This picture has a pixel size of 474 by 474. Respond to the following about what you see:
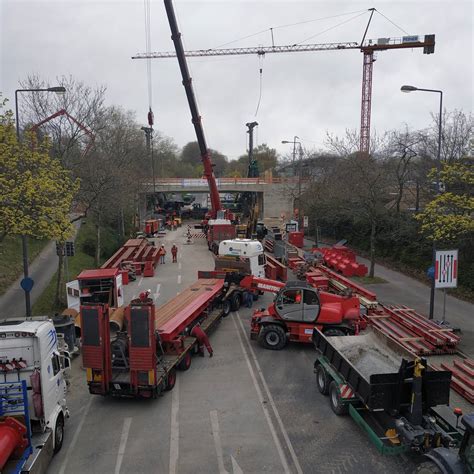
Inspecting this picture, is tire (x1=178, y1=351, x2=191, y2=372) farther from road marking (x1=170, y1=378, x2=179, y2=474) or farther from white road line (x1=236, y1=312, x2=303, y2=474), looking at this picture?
white road line (x1=236, y1=312, x2=303, y2=474)

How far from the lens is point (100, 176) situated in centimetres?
2342

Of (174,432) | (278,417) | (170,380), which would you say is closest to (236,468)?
(174,432)

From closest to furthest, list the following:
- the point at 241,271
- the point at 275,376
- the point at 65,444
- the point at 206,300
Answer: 1. the point at 65,444
2. the point at 275,376
3. the point at 206,300
4. the point at 241,271

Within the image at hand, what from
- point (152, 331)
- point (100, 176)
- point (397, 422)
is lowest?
point (397, 422)

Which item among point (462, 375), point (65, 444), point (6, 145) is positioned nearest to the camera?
point (65, 444)

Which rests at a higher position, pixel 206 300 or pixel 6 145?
pixel 6 145

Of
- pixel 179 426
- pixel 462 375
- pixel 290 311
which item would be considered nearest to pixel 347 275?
pixel 290 311

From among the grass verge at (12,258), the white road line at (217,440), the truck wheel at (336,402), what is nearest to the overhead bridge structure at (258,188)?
the grass verge at (12,258)

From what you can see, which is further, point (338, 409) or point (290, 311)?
point (290, 311)

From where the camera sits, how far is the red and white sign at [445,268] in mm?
14953

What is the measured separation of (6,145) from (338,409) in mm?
12018

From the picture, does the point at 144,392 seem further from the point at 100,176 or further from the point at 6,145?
the point at 100,176

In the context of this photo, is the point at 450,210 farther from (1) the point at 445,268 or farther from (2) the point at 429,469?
(2) the point at 429,469

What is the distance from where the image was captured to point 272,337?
45.5ft
